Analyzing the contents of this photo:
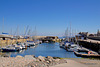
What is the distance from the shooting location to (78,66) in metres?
16.3

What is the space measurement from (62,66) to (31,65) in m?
3.37

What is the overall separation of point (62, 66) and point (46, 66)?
177cm

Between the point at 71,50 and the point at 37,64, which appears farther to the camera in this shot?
the point at 71,50

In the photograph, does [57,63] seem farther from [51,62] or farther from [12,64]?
[12,64]

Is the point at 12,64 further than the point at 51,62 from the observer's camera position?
No

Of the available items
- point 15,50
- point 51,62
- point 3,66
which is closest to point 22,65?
point 3,66

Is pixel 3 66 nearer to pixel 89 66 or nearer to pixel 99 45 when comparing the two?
pixel 89 66

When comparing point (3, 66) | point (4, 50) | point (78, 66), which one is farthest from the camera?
point (4, 50)

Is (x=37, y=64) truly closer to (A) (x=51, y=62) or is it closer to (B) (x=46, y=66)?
(B) (x=46, y=66)

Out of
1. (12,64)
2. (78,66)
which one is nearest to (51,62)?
(78,66)

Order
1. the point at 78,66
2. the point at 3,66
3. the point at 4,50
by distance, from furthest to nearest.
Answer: the point at 4,50, the point at 78,66, the point at 3,66

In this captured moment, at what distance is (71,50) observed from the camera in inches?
1608

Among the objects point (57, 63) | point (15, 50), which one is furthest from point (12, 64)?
point (15, 50)

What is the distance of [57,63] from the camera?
16.9 meters
